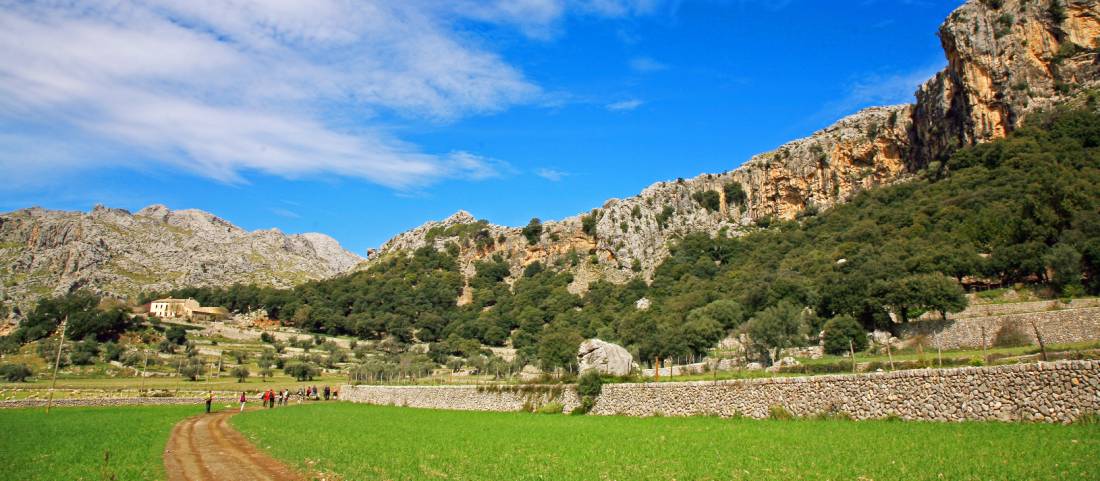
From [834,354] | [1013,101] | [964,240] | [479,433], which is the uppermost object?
[1013,101]

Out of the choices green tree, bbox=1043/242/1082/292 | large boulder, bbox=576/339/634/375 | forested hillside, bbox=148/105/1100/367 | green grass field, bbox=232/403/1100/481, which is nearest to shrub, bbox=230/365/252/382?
forested hillside, bbox=148/105/1100/367

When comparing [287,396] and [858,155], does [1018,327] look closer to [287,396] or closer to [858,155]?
[287,396]

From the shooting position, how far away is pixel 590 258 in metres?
128

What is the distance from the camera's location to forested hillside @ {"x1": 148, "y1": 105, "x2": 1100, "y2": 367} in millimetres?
45750

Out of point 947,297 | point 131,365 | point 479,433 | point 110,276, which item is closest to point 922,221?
point 947,297

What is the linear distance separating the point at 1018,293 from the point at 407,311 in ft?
322

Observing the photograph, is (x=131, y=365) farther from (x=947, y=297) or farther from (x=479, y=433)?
(x=947, y=297)

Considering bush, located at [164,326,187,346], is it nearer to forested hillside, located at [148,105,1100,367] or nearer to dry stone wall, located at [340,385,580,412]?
forested hillside, located at [148,105,1100,367]

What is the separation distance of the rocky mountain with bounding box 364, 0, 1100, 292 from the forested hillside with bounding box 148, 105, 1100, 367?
16.2 ft

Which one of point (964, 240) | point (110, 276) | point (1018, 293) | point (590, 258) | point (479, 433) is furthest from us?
point (110, 276)

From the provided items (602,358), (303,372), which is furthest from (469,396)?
(303,372)

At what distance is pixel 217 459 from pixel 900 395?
20.4 metres

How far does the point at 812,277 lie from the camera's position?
64.3m

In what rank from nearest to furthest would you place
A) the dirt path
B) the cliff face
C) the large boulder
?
the dirt path
the large boulder
the cliff face
